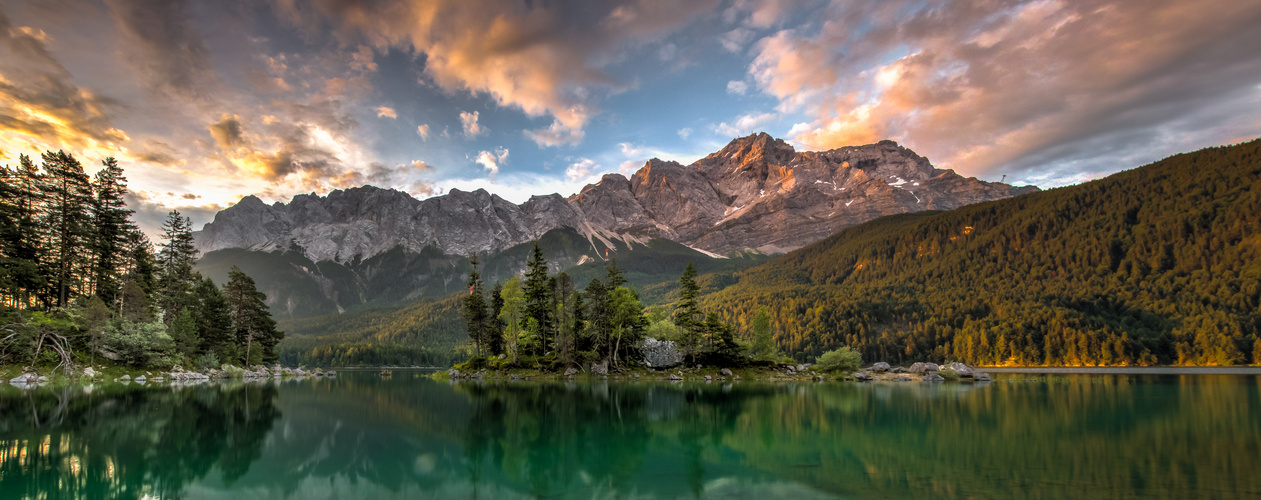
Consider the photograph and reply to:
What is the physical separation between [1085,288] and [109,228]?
18847 centimetres

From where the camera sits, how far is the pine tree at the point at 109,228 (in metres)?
54.3

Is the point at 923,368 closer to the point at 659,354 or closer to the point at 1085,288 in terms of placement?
the point at 659,354

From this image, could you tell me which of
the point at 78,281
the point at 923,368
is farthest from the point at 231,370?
the point at 923,368

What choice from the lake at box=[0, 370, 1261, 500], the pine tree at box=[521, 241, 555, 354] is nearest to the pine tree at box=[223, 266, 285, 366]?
the pine tree at box=[521, 241, 555, 354]

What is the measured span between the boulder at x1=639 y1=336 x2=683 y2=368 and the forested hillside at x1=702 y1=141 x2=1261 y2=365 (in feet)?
271

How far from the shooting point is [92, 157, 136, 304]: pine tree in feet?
178

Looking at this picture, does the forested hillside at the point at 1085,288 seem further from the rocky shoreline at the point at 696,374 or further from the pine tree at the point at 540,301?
the pine tree at the point at 540,301

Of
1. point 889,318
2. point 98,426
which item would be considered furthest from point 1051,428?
point 889,318

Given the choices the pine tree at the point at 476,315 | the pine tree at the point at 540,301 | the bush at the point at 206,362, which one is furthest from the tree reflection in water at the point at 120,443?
the pine tree at the point at 476,315

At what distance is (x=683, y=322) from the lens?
7038 centimetres

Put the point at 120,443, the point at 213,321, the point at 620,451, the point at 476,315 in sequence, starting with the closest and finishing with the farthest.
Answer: the point at 120,443 < the point at 620,451 < the point at 213,321 < the point at 476,315

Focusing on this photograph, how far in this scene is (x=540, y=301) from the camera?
73.3 m

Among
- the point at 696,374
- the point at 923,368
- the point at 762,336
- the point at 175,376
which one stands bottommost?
the point at 923,368

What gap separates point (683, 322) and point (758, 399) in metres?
30.0
